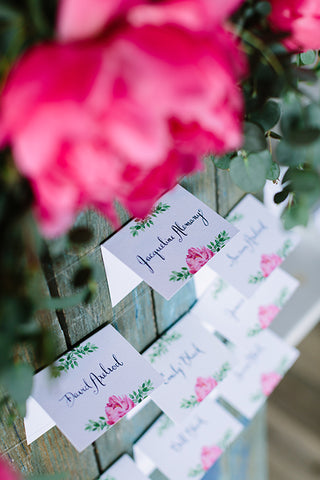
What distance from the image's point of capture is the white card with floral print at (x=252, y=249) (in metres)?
0.75

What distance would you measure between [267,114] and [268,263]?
364 millimetres

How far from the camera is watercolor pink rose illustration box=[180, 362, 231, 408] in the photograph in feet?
2.39

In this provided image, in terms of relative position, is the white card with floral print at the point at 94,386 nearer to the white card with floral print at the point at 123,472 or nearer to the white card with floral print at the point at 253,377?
the white card with floral print at the point at 123,472

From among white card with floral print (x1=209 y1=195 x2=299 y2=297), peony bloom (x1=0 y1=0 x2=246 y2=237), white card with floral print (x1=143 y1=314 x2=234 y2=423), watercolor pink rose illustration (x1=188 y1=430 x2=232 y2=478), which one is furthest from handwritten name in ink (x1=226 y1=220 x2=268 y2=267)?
peony bloom (x1=0 y1=0 x2=246 y2=237)

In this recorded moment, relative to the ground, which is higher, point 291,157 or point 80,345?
point 80,345

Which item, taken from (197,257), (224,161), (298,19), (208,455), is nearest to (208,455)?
(208,455)

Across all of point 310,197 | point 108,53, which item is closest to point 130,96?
point 108,53

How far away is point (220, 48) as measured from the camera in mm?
277

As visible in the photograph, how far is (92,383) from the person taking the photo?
592 mm

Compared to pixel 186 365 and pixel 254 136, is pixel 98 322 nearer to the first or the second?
pixel 186 365

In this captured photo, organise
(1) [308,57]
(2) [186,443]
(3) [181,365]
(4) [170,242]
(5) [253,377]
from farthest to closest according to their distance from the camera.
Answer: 1. (5) [253,377]
2. (2) [186,443]
3. (3) [181,365]
4. (4) [170,242]
5. (1) [308,57]

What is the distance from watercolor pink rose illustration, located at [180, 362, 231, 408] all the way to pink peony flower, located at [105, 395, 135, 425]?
137 mm

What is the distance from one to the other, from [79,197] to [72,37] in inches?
3.1

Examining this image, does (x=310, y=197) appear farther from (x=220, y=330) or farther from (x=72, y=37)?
A: (x=220, y=330)
